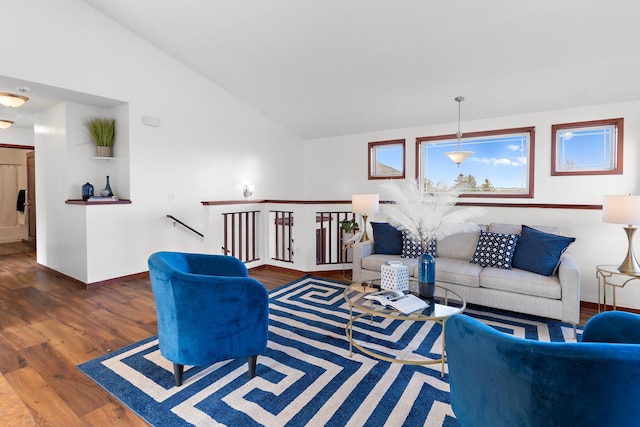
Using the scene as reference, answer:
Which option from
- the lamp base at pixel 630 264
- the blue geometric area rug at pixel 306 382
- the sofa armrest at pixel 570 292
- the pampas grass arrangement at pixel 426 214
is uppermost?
the pampas grass arrangement at pixel 426 214

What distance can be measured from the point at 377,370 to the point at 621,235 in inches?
120

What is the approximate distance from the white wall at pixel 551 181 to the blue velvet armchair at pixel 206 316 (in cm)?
308

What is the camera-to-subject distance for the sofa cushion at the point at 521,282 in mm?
2904

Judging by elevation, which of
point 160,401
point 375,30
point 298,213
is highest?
point 375,30

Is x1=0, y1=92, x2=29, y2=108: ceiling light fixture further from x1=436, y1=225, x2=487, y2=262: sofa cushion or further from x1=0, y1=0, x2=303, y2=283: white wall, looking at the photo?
x1=436, y1=225, x2=487, y2=262: sofa cushion

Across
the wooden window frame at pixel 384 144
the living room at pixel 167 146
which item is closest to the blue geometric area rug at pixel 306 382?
the living room at pixel 167 146

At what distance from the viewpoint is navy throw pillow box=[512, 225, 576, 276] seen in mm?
3057

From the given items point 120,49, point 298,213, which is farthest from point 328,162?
point 120,49

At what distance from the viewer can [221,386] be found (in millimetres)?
2047

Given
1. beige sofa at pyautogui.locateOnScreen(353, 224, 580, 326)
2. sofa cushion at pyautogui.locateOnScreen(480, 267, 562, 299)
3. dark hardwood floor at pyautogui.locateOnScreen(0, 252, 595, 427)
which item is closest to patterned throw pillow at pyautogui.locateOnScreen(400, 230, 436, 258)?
beige sofa at pyautogui.locateOnScreen(353, 224, 580, 326)

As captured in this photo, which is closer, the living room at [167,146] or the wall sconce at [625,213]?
the wall sconce at [625,213]

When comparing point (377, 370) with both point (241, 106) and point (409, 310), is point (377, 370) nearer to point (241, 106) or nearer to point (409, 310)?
point (409, 310)

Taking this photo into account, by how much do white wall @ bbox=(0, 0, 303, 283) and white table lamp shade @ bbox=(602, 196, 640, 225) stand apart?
4.98 meters

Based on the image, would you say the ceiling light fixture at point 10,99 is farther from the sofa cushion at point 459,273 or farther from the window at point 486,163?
the window at point 486,163
